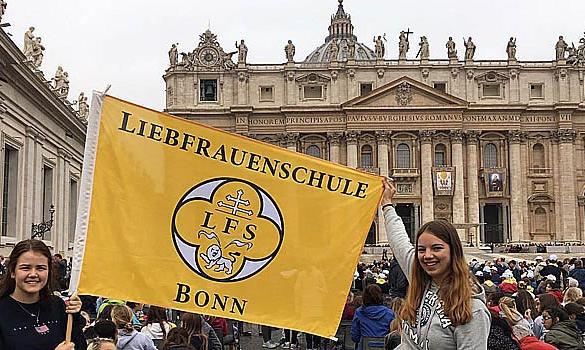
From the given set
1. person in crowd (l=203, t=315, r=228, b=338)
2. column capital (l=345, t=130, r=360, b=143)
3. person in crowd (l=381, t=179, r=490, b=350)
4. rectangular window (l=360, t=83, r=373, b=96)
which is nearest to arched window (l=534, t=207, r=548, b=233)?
column capital (l=345, t=130, r=360, b=143)

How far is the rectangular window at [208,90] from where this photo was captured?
6238 centimetres

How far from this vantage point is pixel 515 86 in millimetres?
62438

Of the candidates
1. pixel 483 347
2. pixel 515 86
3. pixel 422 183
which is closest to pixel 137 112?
pixel 483 347

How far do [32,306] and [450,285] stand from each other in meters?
2.11

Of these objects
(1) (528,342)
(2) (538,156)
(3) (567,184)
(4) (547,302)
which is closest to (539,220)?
(3) (567,184)

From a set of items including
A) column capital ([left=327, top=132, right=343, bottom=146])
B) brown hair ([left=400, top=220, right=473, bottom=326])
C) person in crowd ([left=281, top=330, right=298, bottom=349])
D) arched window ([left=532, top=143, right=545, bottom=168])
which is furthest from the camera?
arched window ([left=532, top=143, right=545, bottom=168])

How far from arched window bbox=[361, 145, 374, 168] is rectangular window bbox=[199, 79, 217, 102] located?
498 inches

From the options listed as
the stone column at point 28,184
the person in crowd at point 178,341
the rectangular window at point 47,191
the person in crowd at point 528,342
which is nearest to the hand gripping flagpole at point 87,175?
the person in crowd at point 178,341

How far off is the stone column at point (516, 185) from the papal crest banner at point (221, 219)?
57.3 metres

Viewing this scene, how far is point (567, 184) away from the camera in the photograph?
2403 inches

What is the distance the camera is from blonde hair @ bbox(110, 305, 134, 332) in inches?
304

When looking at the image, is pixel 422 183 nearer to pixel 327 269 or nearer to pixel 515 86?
pixel 515 86

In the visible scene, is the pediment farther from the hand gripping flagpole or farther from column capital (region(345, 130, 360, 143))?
the hand gripping flagpole

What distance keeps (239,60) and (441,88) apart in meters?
16.4
